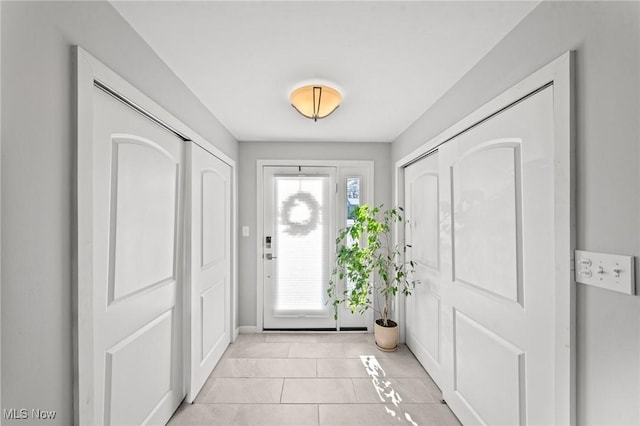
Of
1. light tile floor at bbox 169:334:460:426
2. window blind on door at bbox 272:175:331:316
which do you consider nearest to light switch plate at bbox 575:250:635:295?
light tile floor at bbox 169:334:460:426

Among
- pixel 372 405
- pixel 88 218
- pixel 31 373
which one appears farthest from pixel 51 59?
pixel 372 405

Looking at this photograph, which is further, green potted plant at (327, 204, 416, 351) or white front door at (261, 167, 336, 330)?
white front door at (261, 167, 336, 330)

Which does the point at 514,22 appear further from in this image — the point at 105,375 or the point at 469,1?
the point at 105,375

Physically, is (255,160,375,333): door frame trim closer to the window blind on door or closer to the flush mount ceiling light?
the window blind on door

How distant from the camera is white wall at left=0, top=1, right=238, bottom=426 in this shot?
0.88 meters

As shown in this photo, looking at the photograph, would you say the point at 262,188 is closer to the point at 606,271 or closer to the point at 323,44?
the point at 323,44

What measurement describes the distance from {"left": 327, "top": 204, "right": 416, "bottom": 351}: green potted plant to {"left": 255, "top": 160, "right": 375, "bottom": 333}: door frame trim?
419 millimetres

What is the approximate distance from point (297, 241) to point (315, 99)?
1878 millimetres

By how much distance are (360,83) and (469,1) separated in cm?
85

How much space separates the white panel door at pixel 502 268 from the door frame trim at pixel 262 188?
4.65ft

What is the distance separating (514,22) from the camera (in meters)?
1.38

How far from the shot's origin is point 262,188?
3539mm

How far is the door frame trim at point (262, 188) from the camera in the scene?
353 cm

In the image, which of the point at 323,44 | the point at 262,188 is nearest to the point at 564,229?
the point at 323,44
